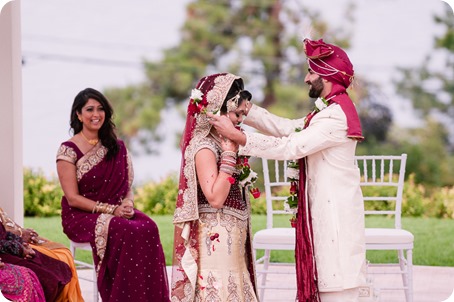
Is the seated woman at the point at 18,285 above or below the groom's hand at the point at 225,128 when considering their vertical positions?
below

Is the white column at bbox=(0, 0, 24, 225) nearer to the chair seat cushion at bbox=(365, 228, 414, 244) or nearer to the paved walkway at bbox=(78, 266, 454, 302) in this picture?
the paved walkway at bbox=(78, 266, 454, 302)

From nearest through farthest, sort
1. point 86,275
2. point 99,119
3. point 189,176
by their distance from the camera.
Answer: point 189,176 → point 99,119 → point 86,275

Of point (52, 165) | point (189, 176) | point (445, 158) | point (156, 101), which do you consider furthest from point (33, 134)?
point (189, 176)

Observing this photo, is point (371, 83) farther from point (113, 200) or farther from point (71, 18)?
point (113, 200)

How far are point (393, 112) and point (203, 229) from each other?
31.0 feet

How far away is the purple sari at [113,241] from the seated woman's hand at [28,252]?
562 mm

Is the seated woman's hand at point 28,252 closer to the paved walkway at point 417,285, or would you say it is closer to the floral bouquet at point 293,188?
the paved walkway at point 417,285

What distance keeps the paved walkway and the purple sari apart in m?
0.89

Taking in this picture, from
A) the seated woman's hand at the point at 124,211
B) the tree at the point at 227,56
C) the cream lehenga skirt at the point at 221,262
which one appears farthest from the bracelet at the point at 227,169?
the tree at the point at 227,56

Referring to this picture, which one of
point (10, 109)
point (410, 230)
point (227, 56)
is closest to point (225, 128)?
point (10, 109)

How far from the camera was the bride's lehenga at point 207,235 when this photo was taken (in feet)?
14.5

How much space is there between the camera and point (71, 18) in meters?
13.7

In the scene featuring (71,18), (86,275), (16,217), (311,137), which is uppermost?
(71,18)

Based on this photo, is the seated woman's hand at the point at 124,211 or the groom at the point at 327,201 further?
the seated woman's hand at the point at 124,211
